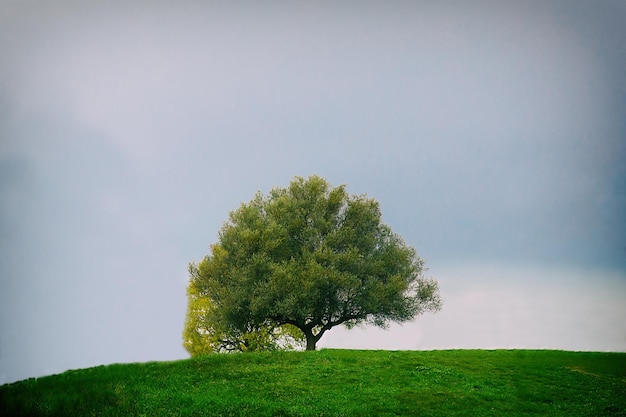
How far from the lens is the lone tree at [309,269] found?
1471 inches

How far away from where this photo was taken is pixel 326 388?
2402 centimetres

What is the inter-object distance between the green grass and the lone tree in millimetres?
6896

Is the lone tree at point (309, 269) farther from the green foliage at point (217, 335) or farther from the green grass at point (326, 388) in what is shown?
the green grass at point (326, 388)

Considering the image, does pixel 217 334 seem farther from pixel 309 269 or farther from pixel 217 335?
pixel 309 269

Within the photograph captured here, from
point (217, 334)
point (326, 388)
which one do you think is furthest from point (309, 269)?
point (326, 388)

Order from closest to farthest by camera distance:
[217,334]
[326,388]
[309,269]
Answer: [326,388] < [309,269] < [217,334]

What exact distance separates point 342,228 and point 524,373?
1658 centimetres

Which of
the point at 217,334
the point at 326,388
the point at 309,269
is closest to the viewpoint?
the point at 326,388

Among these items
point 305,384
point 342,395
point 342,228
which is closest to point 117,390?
point 305,384

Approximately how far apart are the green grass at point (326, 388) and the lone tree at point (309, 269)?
22.6 ft

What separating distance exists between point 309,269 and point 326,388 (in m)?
14.0

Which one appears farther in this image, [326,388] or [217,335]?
[217,335]

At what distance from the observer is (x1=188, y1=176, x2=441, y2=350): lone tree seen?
3738 centimetres

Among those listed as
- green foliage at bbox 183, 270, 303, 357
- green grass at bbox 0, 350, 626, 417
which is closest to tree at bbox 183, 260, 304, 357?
green foliage at bbox 183, 270, 303, 357
